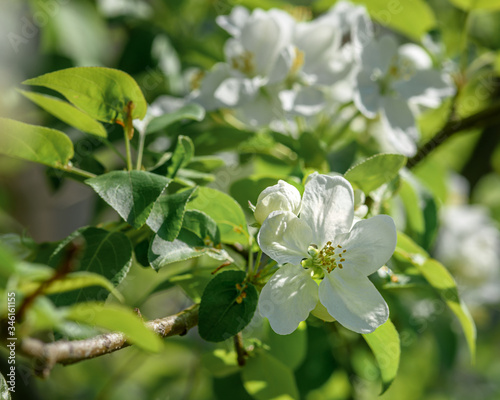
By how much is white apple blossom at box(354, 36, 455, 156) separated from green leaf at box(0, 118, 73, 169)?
23.8 inches

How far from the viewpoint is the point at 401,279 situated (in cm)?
97

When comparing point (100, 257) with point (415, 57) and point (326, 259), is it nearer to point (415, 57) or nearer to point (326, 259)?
point (326, 259)

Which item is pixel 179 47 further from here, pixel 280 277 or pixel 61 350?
pixel 61 350

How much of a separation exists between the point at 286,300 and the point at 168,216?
199mm

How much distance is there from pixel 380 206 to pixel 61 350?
0.63m

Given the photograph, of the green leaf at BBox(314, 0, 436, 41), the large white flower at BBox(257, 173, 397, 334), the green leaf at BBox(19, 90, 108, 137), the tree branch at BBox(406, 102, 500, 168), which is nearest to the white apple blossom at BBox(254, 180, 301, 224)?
the large white flower at BBox(257, 173, 397, 334)

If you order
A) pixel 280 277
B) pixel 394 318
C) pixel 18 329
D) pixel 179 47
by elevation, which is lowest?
pixel 394 318

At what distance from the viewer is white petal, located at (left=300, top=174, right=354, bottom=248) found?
78cm

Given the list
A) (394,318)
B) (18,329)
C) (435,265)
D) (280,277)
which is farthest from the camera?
(394,318)

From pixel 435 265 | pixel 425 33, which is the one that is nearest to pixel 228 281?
pixel 435 265

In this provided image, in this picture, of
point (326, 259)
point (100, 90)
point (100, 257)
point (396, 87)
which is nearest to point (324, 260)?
point (326, 259)

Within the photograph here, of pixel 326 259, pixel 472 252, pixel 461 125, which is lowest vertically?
pixel 472 252

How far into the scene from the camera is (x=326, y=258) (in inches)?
31.2

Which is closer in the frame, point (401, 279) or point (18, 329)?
point (18, 329)
